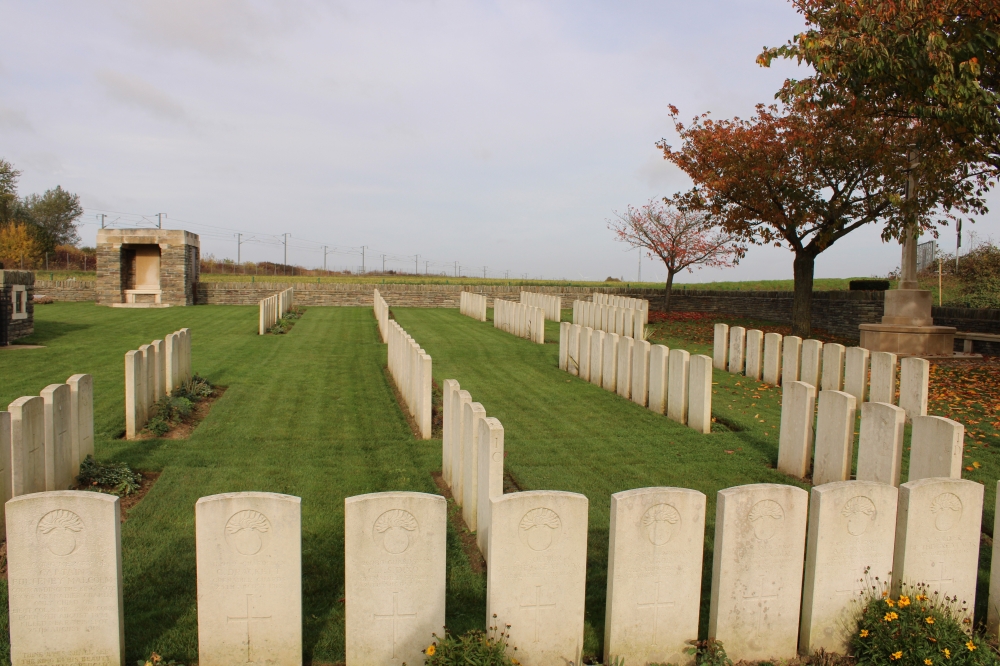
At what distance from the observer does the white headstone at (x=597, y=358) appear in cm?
1210

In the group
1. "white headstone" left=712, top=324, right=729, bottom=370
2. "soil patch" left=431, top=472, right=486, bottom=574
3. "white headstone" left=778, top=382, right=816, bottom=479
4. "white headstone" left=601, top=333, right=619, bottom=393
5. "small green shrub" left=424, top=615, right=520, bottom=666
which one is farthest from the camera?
"white headstone" left=712, top=324, right=729, bottom=370

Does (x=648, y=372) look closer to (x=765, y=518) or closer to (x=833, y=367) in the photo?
(x=833, y=367)

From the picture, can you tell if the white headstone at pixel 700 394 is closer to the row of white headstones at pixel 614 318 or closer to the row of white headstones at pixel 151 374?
the row of white headstones at pixel 151 374

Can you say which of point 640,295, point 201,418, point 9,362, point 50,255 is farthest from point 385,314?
point 50,255

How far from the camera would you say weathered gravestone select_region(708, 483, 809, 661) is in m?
3.53

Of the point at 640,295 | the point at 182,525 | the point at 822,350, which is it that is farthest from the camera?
the point at 640,295

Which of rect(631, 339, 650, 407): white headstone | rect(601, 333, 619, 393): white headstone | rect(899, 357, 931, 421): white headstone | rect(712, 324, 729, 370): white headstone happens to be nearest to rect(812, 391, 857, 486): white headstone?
rect(899, 357, 931, 421): white headstone

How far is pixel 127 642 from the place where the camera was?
11.7 feet

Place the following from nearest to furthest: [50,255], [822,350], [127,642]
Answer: [127,642], [822,350], [50,255]

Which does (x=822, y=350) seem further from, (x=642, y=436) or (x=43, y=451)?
(x=43, y=451)

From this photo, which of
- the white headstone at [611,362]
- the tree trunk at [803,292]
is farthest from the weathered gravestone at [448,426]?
the tree trunk at [803,292]

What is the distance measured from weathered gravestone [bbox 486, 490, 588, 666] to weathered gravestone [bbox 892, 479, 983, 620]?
178 cm

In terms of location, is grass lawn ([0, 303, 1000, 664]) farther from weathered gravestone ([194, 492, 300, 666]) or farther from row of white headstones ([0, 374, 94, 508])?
row of white headstones ([0, 374, 94, 508])

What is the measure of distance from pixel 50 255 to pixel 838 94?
183 feet
